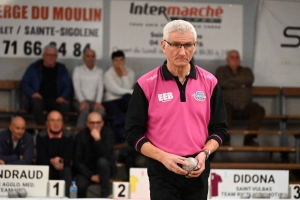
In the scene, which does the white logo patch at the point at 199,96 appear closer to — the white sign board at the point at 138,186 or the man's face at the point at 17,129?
the white sign board at the point at 138,186

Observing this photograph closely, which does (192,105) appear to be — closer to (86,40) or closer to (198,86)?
(198,86)

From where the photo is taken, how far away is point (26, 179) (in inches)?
221

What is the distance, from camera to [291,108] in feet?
28.1

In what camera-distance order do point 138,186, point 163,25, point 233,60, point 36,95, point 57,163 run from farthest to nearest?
point 163,25, point 233,60, point 36,95, point 57,163, point 138,186

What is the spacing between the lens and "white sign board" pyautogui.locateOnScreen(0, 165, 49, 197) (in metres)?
5.57

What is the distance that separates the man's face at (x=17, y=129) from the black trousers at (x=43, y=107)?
0.66m

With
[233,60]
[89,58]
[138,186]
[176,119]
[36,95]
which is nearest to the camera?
A: [176,119]

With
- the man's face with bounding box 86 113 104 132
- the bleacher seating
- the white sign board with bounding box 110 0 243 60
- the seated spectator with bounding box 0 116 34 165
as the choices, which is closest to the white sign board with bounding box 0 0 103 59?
the white sign board with bounding box 110 0 243 60

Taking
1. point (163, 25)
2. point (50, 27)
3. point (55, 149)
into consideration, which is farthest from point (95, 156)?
point (163, 25)

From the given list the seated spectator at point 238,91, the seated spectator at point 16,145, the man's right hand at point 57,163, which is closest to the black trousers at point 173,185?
the man's right hand at point 57,163

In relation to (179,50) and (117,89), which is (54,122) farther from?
(179,50)

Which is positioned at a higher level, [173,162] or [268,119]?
[268,119]

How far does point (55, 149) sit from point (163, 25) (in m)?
2.49

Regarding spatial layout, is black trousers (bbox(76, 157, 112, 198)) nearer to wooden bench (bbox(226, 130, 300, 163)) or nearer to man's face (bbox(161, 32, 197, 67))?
wooden bench (bbox(226, 130, 300, 163))
